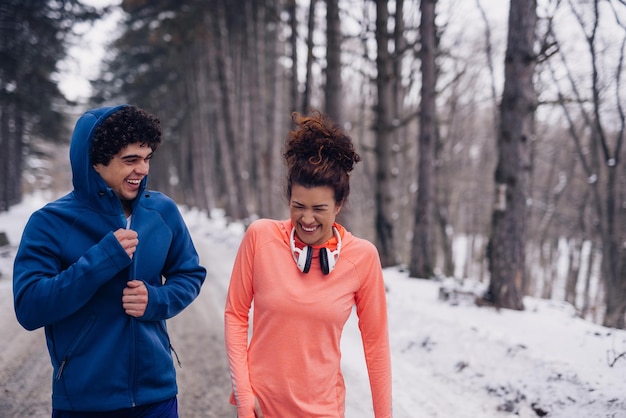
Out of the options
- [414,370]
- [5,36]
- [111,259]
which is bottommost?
[414,370]

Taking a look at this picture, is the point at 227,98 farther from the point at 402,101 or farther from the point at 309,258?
the point at 309,258

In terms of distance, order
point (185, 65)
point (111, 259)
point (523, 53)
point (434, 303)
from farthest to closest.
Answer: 1. point (185, 65)
2. point (434, 303)
3. point (523, 53)
4. point (111, 259)

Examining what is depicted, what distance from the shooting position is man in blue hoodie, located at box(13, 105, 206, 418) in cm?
200

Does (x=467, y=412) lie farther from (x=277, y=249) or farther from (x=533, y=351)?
(x=277, y=249)

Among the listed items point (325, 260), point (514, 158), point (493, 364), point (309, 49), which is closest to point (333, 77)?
point (309, 49)

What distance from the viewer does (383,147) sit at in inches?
463

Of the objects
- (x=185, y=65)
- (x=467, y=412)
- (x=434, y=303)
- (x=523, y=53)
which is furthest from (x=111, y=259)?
(x=185, y=65)

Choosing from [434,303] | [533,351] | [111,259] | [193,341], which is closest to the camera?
[111,259]

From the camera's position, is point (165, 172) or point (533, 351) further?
point (165, 172)

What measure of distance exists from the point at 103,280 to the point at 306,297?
87 centimetres

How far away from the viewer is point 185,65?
27.2 m

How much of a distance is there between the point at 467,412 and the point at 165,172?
38.3m

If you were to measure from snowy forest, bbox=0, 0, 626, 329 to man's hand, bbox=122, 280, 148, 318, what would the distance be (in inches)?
33.5

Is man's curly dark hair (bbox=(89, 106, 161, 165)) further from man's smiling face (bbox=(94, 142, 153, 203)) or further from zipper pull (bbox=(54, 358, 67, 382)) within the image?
zipper pull (bbox=(54, 358, 67, 382))
